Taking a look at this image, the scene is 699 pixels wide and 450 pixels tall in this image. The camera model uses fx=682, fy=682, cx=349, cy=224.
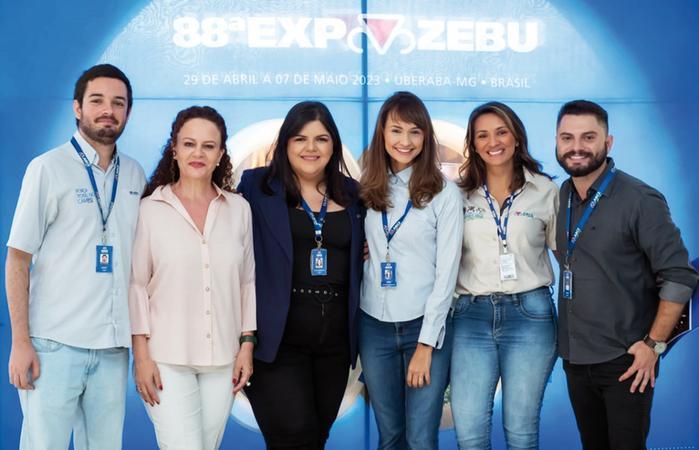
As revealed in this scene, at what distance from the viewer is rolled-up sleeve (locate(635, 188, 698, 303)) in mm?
2709

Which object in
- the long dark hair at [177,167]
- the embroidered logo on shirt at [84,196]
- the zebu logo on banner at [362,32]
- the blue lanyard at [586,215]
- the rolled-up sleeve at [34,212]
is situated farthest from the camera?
the zebu logo on banner at [362,32]

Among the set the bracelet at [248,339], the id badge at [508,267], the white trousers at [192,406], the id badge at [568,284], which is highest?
the id badge at [508,267]

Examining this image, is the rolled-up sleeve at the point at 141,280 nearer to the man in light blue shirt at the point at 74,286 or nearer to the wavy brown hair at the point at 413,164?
the man in light blue shirt at the point at 74,286

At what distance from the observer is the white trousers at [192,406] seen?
262 centimetres

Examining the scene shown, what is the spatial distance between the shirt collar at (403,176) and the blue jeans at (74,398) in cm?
135

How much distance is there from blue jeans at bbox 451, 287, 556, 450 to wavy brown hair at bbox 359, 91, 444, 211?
522 millimetres

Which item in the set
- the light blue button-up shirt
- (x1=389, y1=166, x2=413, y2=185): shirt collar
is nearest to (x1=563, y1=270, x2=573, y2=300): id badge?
the light blue button-up shirt

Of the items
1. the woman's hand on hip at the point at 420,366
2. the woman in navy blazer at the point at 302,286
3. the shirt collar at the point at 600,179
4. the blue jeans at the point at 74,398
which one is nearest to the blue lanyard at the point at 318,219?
the woman in navy blazer at the point at 302,286

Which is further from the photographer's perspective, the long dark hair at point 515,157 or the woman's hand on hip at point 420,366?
the long dark hair at point 515,157

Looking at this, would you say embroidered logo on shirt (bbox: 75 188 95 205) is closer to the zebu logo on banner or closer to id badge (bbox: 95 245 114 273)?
id badge (bbox: 95 245 114 273)

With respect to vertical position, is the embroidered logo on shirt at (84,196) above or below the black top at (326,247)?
above

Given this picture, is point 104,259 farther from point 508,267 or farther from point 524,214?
point 524,214

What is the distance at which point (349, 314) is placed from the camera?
113 inches

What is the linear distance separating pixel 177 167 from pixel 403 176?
3.20 feet
